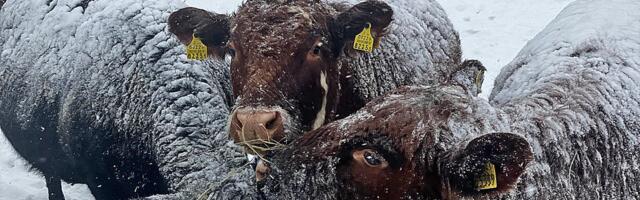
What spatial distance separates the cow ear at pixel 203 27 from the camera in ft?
17.1

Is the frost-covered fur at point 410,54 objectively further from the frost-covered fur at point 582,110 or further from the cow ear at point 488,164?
the cow ear at point 488,164

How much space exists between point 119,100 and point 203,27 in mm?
763

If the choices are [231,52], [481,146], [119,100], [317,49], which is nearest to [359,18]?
[317,49]

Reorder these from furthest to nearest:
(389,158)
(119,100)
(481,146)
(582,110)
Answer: (119,100)
(582,110)
(389,158)
(481,146)

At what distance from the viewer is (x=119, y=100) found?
216 inches

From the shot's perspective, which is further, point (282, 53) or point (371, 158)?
point (282, 53)

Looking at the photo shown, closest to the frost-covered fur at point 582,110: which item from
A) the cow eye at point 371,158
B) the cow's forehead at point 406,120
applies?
the cow's forehead at point 406,120

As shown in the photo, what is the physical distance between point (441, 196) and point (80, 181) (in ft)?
12.9

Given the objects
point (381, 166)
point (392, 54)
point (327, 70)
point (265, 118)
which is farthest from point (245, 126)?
point (392, 54)

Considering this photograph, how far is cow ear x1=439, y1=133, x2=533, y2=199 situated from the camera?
2887 millimetres

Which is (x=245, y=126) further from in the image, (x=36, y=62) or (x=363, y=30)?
(x=36, y=62)

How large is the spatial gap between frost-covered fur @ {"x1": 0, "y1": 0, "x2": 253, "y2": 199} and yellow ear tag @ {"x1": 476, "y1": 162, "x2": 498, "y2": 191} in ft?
6.60

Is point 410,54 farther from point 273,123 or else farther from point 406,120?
point 406,120

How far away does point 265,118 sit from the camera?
14.3 ft
